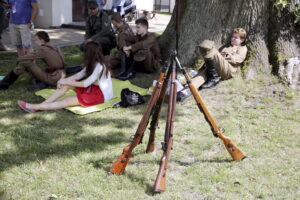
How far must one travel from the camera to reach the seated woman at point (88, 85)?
585 cm

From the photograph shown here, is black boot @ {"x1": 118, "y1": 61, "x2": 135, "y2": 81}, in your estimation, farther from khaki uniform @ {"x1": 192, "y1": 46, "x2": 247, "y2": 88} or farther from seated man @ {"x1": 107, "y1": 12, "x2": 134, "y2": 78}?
khaki uniform @ {"x1": 192, "y1": 46, "x2": 247, "y2": 88}

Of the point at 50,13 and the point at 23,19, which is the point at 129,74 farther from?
the point at 50,13

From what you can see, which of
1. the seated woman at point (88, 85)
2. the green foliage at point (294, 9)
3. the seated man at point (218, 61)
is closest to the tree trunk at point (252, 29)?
the green foliage at point (294, 9)

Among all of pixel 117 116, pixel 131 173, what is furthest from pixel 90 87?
pixel 131 173

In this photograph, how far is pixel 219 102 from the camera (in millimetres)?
6234

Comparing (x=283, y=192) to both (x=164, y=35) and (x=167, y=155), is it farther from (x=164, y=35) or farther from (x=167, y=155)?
(x=164, y=35)

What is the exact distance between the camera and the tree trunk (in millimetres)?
6961

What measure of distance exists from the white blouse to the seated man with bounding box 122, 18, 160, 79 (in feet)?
4.38

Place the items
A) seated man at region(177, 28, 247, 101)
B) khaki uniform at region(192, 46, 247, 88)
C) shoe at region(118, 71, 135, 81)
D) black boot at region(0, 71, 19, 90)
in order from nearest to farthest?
seated man at region(177, 28, 247, 101)
khaki uniform at region(192, 46, 247, 88)
black boot at region(0, 71, 19, 90)
shoe at region(118, 71, 135, 81)

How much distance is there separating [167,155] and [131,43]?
4381 mm

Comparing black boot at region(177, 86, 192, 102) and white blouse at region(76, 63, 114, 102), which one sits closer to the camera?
white blouse at region(76, 63, 114, 102)

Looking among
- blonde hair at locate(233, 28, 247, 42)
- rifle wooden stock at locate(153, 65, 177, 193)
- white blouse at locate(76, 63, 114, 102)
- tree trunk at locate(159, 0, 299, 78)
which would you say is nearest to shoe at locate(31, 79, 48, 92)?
white blouse at locate(76, 63, 114, 102)

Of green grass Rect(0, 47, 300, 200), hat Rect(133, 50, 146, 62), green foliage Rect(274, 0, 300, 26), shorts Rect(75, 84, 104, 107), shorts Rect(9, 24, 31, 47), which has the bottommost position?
green grass Rect(0, 47, 300, 200)

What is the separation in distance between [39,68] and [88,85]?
1364 mm
